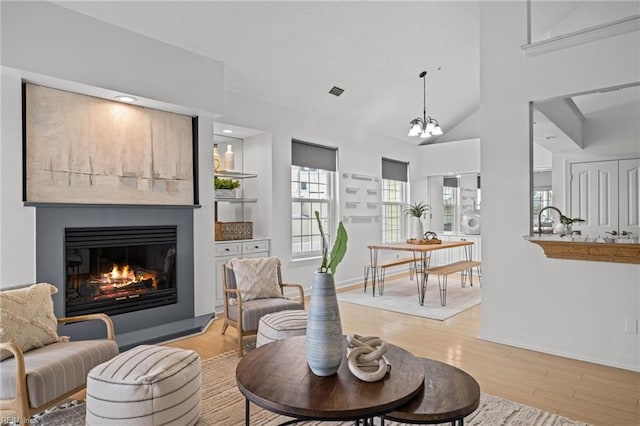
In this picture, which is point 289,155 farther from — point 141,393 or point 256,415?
point 141,393

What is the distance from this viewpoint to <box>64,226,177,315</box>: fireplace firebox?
145 inches

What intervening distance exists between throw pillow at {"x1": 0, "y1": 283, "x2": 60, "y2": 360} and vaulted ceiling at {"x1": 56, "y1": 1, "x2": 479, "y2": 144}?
241 cm

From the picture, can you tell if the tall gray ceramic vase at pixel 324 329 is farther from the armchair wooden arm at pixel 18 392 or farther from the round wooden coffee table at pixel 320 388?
the armchair wooden arm at pixel 18 392

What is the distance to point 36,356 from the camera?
7.59 feet

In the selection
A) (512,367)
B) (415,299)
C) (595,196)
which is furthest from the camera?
(595,196)

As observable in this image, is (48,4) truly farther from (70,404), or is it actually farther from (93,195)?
(70,404)

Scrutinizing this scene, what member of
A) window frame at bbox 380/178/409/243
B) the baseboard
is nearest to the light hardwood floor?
the baseboard

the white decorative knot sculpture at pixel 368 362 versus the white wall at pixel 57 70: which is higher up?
the white wall at pixel 57 70

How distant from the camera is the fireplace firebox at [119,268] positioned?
3.67 metres

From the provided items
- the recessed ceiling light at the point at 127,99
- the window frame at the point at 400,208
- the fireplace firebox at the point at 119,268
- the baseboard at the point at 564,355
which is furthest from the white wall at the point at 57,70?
the window frame at the point at 400,208

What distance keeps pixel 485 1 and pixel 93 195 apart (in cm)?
414

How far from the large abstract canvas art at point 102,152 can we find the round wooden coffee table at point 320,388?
8.40ft

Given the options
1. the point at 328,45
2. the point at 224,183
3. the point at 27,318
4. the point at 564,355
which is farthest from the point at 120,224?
the point at 564,355

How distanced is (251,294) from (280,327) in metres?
0.87
